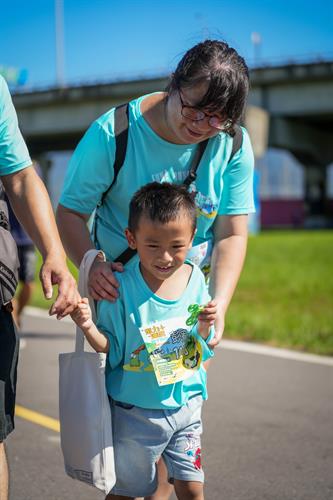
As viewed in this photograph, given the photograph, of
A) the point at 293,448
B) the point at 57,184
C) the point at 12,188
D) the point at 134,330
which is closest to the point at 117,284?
the point at 134,330

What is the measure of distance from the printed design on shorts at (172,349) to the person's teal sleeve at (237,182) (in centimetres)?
60

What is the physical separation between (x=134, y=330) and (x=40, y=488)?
5.24 ft

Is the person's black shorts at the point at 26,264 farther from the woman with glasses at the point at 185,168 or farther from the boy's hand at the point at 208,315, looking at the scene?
the boy's hand at the point at 208,315

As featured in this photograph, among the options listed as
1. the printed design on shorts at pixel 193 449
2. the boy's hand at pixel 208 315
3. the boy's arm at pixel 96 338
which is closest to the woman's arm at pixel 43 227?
the boy's arm at pixel 96 338

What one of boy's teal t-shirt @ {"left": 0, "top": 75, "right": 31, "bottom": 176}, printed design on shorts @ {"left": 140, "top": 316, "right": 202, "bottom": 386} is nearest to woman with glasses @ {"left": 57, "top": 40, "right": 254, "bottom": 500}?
printed design on shorts @ {"left": 140, "top": 316, "right": 202, "bottom": 386}

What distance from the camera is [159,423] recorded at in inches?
116

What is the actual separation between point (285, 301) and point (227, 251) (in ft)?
28.2

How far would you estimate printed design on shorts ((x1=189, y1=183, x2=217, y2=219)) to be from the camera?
3.26m

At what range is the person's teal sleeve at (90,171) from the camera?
10.3 feet

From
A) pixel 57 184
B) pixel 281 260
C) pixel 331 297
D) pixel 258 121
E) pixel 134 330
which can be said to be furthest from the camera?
pixel 57 184

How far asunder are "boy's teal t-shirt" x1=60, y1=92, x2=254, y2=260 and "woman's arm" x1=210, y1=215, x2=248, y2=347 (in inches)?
2.1

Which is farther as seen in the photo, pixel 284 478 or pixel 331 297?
pixel 331 297

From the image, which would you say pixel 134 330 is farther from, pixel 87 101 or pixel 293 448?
pixel 87 101

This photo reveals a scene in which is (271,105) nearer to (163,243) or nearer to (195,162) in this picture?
(195,162)
